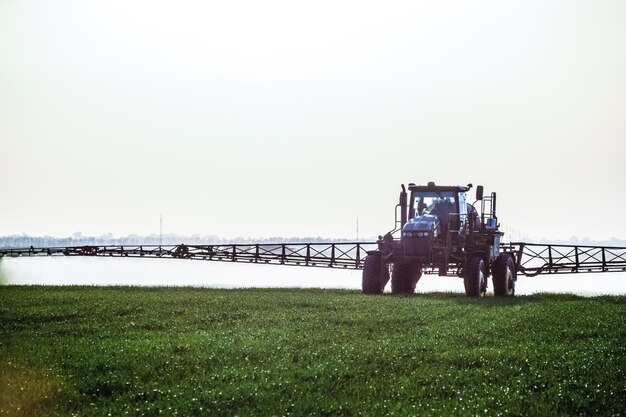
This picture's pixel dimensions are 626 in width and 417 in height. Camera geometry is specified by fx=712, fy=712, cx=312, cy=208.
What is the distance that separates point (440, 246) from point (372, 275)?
11.5ft

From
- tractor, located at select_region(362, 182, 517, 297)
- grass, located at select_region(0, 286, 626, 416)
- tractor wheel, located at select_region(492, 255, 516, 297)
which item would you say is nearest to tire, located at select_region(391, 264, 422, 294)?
tractor, located at select_region(362, 182, 517, 297)

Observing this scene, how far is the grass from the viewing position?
43.6 ft

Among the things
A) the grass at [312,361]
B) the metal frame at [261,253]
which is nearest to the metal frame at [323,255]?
the metal frame at [261,253]

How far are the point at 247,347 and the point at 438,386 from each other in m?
5.44

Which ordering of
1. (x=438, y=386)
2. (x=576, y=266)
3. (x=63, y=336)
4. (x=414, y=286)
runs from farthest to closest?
(x=576, y=266)
(x=414, y=286)
(x=63, y=336)
(x=438, y=386)

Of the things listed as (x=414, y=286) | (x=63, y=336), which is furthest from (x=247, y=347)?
(x=414, y=286)

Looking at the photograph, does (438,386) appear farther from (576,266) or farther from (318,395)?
(576,266)

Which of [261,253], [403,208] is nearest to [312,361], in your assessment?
[403,208]

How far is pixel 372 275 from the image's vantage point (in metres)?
33.3

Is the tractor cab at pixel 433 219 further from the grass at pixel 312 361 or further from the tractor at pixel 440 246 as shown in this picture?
the grass at pixel 312 361

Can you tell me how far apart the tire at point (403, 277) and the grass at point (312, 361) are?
28.3ft

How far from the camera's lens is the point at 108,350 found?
57.7ft

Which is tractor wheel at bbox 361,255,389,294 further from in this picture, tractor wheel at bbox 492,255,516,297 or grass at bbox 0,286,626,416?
grass at bbox 0,286,626,416

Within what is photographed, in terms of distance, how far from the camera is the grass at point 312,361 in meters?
13.3
